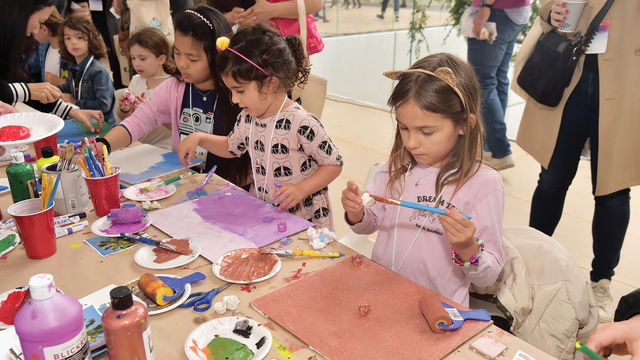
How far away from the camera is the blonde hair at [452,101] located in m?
1.19

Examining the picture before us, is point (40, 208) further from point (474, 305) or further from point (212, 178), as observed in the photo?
point (474, 305)

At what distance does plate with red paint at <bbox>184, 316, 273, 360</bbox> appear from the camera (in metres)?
0.83

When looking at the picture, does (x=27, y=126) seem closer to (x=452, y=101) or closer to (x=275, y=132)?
(x=275, y=132)

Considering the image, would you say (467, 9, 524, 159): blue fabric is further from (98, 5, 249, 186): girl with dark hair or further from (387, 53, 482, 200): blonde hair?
(387, 53, 482, 200): blonde hair

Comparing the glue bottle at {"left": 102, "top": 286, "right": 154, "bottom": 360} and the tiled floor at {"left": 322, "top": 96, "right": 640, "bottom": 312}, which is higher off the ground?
the glue bottle at {"left": 102, "top": 286, "right": 154, "bottom": 360}

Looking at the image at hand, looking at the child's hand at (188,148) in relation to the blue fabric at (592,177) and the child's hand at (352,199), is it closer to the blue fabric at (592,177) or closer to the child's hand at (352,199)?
the child's hand at (352,199)

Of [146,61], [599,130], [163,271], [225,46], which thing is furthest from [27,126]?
[599,130]

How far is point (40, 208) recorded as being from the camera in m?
1.14

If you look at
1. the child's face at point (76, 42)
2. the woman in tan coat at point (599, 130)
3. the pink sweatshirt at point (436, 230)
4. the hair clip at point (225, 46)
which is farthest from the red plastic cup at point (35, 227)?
the child's face at point (76, 42)

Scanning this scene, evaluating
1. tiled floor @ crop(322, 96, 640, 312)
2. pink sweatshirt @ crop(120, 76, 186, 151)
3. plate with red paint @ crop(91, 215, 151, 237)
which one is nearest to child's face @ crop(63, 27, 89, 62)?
pink sweatshirt @ crop(120, 76, 186, 151)

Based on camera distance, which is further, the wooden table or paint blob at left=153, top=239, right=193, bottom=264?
paint blob at left=153, top=239, right=193, bottom=264

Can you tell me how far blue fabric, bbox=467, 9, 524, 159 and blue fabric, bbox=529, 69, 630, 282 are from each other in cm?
121

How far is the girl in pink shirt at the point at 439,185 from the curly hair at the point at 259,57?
401 millimetres

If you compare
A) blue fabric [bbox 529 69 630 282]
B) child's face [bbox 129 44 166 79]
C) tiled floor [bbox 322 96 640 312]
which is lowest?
tiled floor [bbox 322 96 640 312]
